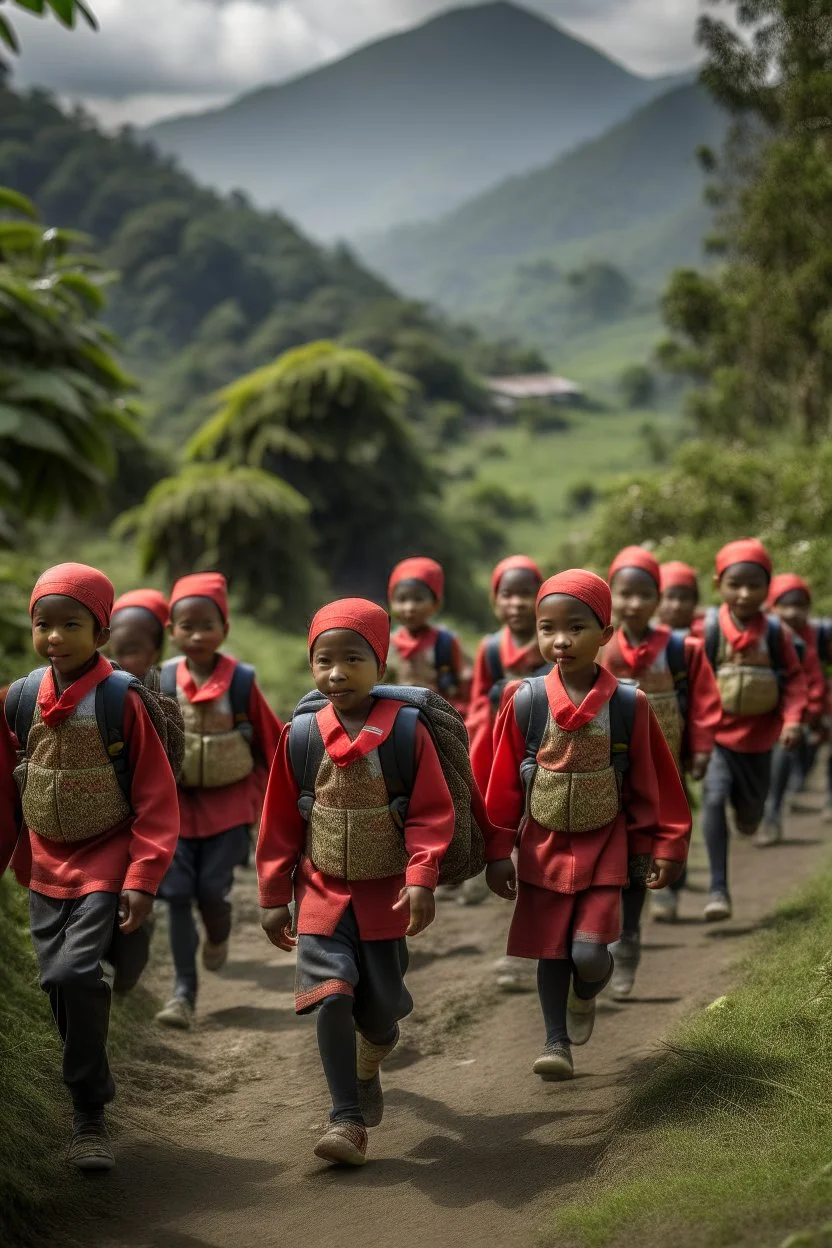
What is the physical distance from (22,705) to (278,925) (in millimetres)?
1082

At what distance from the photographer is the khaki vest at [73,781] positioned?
14.9 feet

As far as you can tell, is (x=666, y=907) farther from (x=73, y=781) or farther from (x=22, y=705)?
(x=22, y=705)

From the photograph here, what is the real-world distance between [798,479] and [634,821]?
11.4 meters

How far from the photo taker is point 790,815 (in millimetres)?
11641

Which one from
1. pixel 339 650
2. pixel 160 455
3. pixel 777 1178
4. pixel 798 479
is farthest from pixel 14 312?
pixel 160 455

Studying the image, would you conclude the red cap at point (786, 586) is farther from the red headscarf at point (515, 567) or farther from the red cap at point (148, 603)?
the red cap at point (148, 603)

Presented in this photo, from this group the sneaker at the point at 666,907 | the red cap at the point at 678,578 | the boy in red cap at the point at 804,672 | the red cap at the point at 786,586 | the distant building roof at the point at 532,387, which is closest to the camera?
the sneaker at the point at 666,907

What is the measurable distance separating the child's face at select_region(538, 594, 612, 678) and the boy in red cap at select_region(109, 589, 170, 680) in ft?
6.90

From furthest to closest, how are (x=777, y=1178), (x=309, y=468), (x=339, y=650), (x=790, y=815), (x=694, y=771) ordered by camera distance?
(x=309, y=468) → (x=790, y=815) → (x=694, y=771) → (x=339, y=650) → (x=777, y=1178)

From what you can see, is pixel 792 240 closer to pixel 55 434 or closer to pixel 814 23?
pixel 814 23

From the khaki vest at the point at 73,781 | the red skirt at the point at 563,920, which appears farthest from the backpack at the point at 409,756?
the khaki vest at the point at 73,781

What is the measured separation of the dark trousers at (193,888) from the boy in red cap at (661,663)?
196 centimetres

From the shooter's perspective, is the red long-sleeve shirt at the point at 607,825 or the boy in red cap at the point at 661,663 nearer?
the red long-sleeve shirt at the point at 607,825

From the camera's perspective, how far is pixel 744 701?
23.7 ft
